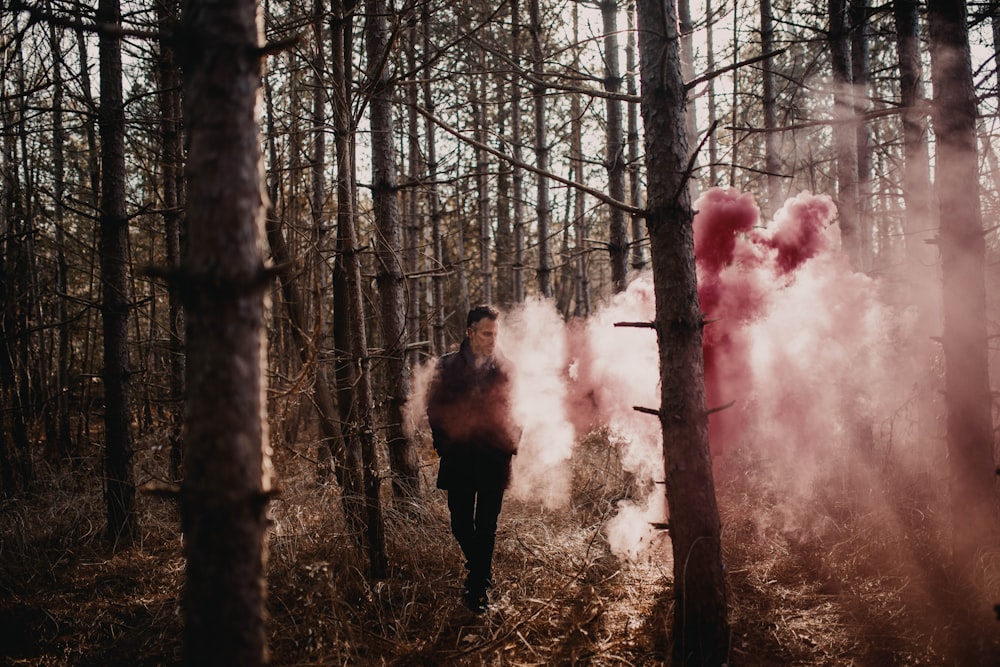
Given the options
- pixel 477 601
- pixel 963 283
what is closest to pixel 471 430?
pixel 477 601

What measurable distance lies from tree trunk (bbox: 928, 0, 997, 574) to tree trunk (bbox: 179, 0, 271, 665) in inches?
189

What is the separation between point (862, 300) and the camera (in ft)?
21.5

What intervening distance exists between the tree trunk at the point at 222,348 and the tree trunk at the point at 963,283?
15.7ft

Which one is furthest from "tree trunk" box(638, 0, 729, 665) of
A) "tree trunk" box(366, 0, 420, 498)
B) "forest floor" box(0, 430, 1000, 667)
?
"tree trunk" box(366, 0, 420, 498)

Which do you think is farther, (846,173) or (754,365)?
(846,173)

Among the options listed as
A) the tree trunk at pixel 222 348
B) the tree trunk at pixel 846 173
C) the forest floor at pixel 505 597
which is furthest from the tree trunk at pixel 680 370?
the tree trunk at pixel 846 173

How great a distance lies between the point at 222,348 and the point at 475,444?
2.83 meters

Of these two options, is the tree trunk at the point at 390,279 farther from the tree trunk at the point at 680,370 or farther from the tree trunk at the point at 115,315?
the tree trunk at the point at 680,370

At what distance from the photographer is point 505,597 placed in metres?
4.49

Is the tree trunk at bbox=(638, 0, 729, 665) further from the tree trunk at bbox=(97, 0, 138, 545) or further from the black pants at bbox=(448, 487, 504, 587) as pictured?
the tree trunk at bbox=(97, 0, 138, 545)

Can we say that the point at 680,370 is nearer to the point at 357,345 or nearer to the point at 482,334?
A: the point at 482,334

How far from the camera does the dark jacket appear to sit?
4.48 metres

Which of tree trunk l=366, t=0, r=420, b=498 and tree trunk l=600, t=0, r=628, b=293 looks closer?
tree trunk l=366, t=0, r=420, b=498

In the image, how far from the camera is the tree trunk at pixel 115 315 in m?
5.72
